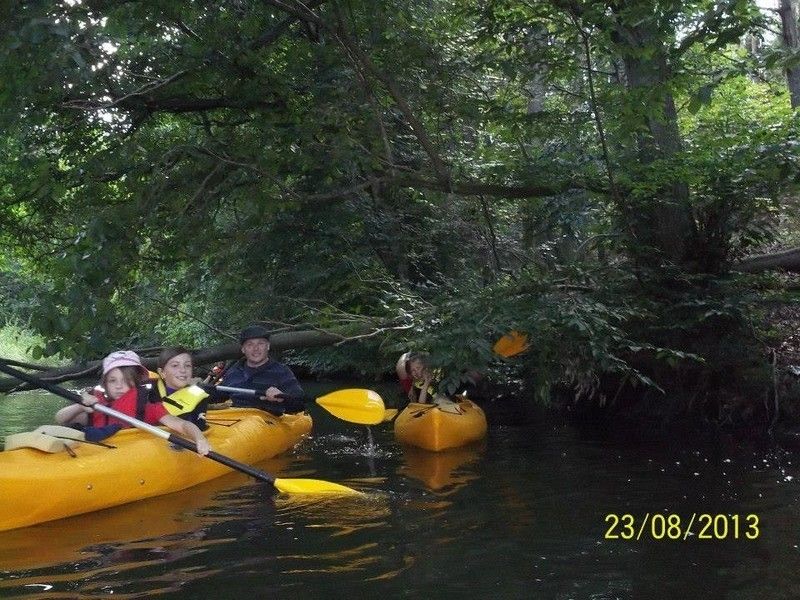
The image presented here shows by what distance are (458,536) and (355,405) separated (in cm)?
312

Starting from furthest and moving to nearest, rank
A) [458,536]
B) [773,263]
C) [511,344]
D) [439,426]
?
[773,263], [439,426], [511,344], [458,536]

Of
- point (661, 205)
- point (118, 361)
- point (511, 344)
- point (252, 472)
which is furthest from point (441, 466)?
point (661, 205)

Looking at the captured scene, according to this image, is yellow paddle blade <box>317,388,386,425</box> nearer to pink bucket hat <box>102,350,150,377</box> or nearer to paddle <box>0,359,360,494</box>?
paddle <box>0,359,360,494</box>

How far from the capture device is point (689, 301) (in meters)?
8.01

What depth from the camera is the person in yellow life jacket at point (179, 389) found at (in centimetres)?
662

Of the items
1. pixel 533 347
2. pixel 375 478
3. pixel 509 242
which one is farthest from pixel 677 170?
pixel 509 242

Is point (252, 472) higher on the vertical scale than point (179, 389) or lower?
lower

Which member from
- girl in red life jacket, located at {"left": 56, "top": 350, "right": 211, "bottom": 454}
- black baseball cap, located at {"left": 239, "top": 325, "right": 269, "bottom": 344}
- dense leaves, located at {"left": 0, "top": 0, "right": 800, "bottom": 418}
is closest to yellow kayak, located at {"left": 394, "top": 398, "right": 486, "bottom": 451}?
dense leaves, located at {"left": 0, "top": 0, "right": 800, "bottom": 418}

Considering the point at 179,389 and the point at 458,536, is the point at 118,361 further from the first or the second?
the point at 458,536

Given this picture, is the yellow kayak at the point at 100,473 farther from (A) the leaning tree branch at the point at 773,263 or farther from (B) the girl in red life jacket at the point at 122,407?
(A) the leaning tree branch at the point at 773,263

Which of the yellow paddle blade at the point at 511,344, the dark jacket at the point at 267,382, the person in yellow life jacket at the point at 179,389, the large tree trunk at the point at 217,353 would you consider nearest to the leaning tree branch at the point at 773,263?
the yellow paddle blade at the point at 511,344

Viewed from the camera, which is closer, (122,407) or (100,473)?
(100,473)

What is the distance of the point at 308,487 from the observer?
6074 millimetres

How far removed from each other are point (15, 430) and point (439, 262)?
5.64m
